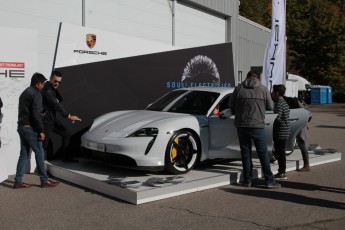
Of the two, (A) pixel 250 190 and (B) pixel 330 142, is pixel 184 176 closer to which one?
(A) pixel 250 190

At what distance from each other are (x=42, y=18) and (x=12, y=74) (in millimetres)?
2548

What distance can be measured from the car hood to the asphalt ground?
995 mm

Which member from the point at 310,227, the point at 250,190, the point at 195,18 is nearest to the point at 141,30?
the point at 195,18

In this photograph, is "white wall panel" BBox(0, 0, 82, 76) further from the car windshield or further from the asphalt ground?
the asphalt ground

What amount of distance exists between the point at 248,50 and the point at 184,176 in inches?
618

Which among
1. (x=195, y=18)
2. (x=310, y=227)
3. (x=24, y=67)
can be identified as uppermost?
(x=195, y=18)

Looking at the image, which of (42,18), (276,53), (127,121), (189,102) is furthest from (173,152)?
(42,18)

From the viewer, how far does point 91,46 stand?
9.34m

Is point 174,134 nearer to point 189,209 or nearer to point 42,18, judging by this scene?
point 189,209

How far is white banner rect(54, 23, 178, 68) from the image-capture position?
29.0 ft

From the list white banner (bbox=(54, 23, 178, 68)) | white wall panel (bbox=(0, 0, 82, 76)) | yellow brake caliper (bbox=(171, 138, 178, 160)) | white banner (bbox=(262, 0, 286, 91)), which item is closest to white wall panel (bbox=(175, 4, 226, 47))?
white banner (bbox=(54, 23, 178, 68))

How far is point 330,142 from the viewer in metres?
12.8

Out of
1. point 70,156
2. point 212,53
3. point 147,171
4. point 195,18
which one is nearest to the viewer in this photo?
point 147,171

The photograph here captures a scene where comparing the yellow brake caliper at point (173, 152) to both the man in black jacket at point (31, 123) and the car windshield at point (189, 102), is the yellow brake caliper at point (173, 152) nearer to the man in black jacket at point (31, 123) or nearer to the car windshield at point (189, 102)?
the car windshield at point (189, 102)
